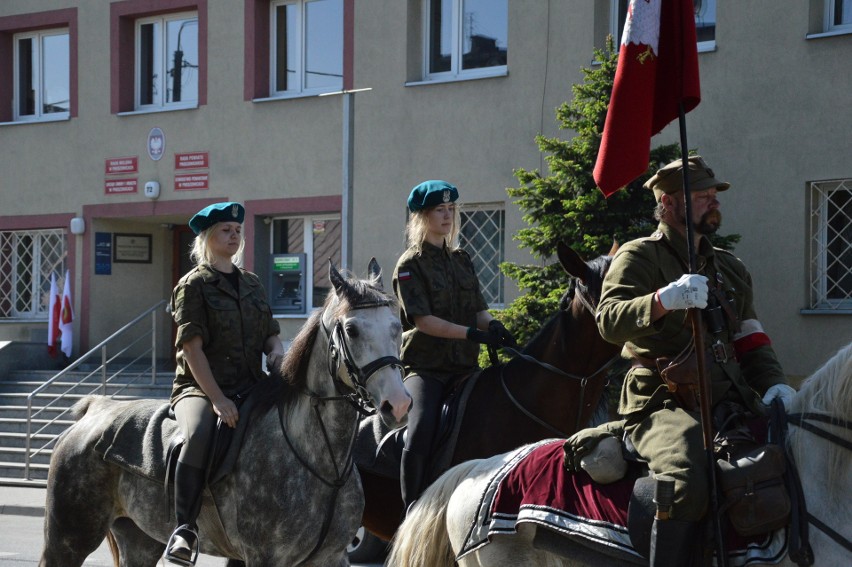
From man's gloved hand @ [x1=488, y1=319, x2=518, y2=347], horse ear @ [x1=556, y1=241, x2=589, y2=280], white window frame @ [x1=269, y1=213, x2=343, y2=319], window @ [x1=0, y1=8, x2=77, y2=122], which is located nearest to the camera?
horse ear @ [x1=556, y1=241, x2=589, y2=280]

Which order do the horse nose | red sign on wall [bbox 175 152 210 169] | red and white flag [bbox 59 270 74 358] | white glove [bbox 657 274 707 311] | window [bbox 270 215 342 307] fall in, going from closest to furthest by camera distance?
white glove [bbox 657 274 707 311]
the horse nose
window [bbox 270 215 342 307]
red sign on wall [bbox 175 152 210 169]
red and white flag [bbox 59 270 74 358]

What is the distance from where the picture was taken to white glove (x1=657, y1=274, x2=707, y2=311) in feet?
13.1

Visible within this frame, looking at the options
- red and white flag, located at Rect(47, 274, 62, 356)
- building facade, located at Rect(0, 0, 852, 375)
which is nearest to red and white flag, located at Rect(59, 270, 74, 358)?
red and white flag, located at Rect(47, 274, 62, 356)

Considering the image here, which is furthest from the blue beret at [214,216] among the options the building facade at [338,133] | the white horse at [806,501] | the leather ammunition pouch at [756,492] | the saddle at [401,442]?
the building facade at [338,133]

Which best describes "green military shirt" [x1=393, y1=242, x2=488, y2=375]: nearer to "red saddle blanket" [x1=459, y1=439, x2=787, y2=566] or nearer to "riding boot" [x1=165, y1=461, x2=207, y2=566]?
"riding boot" [x1=165, y1=461, x2=207, y2=566]

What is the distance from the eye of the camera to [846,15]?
13484 mm

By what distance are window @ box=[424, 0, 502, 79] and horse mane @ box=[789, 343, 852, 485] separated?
12.2 m

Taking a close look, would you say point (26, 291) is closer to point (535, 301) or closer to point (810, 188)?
point (535, 301)

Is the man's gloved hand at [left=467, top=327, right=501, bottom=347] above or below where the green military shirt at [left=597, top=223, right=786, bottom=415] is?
below

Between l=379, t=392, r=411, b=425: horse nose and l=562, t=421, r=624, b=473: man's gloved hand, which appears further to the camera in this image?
l=379, t=392, r=411, b=425: horse nose

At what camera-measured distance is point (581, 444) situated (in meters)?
4.54

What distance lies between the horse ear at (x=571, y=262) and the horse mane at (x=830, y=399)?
199 cm

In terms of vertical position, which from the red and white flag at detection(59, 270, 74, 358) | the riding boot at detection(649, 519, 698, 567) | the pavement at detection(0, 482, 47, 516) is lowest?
the pavement at detection(0, 482, 47, 516)

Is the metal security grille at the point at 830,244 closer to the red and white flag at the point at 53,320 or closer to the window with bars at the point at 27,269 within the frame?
the red and white flag at the point at 53,320
